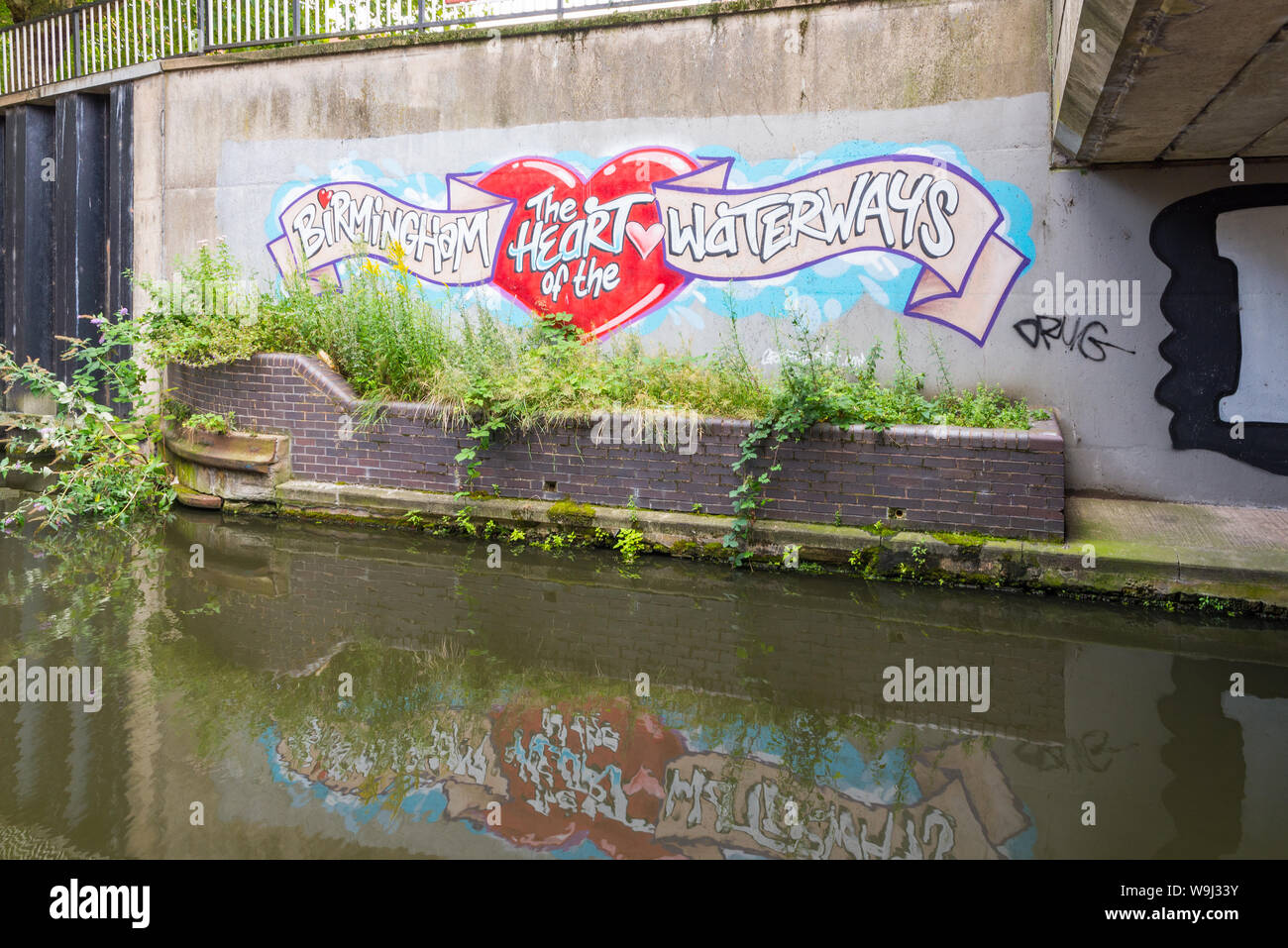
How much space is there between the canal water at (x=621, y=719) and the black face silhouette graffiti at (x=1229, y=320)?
2397 millimetres

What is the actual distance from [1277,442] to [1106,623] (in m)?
2.99

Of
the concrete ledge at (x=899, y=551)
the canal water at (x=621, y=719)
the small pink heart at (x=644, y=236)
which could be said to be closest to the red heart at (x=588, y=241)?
the small pink heart at (x=644, y=236)

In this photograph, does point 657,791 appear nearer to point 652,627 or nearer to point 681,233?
point 652,627

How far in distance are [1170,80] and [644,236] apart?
4.97m

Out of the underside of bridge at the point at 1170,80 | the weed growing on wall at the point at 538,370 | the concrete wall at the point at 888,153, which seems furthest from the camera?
the concrete wall at the point at 888,153

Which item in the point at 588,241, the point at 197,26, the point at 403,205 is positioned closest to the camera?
the point at 588,241

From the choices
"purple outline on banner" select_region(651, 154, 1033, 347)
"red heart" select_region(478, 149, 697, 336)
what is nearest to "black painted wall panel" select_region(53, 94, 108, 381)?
"red heart" select_region(478, 149, 697, 336)

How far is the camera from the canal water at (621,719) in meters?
3.32

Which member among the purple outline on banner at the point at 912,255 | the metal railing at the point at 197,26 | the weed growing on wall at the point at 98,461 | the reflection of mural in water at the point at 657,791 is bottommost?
→ the reflection of mural in water at the point at 657,791

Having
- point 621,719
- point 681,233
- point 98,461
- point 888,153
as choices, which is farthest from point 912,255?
point 98,461

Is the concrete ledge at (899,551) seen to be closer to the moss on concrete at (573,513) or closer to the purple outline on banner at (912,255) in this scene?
the moss on concrete at (573,513)

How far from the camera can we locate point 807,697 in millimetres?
4504

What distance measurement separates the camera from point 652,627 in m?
5.52

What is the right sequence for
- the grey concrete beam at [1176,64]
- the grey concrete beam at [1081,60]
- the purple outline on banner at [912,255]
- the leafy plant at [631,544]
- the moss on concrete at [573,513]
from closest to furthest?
the grey concrete beam at [1176,64] < the grey concrete beam at [1081,60] < the leafy plant at [631,544] < the moss on concrete at [573,513] < the purple outline on banner at [912,255]
